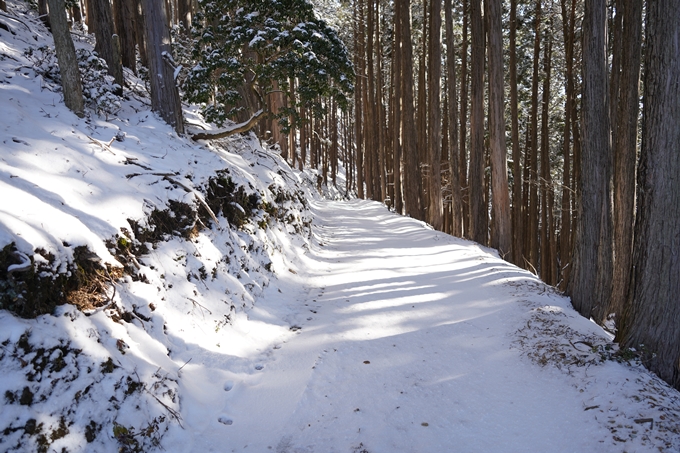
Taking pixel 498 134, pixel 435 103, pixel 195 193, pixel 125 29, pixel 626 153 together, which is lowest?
pixel 195 193

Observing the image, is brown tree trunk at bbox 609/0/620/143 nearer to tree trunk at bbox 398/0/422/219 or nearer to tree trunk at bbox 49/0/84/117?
tree trunk at bbox 398/0/422/219

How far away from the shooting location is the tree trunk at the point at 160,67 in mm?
7277

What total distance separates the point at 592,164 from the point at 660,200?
8.31 ft

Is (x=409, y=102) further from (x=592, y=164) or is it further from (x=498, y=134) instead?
(x=592, y=164)

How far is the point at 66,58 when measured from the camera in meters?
5.46

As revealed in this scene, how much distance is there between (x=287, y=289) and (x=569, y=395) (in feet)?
14.0

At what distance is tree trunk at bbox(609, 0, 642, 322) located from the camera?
798 centimetres

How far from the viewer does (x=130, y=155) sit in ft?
16.9

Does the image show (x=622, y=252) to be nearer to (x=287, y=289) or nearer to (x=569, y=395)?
(x=569, y=395)

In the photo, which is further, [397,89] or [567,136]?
[397,89]

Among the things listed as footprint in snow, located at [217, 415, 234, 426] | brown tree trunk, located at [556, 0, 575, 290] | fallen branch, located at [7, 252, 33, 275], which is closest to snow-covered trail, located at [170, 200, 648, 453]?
footprint in snow, located at [217, 415, 234, 426]

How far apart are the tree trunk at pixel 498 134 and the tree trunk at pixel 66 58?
9.17 metres

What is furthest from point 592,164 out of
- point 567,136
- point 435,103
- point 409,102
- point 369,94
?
point 369,94

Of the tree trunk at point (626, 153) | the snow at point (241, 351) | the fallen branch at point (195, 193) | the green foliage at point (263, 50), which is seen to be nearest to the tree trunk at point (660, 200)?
the snow at point (241, 351)
